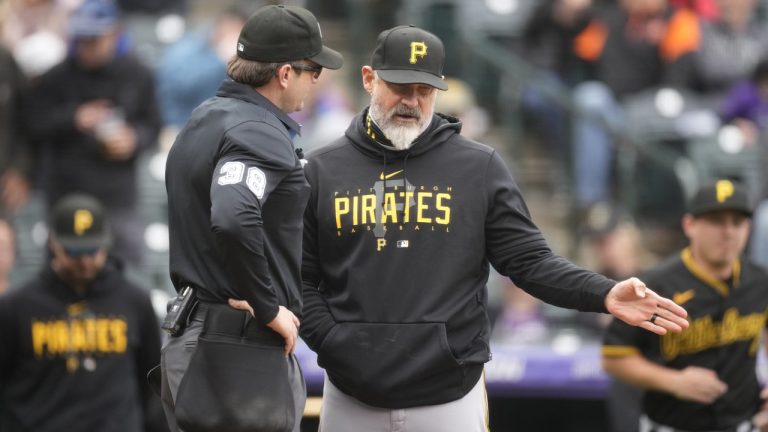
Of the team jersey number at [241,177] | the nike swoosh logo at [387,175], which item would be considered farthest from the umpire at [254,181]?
the nike swoosh logo at [387,175]

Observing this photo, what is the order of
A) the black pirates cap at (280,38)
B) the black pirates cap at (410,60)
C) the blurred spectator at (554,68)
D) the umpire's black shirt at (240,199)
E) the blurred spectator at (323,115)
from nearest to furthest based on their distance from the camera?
the umpire's black shirt at (240,199) → the black pirates cap at (280,38) → the black pirates cap at (410,60) → the blurred spectator at (323,115) → the blurred spectator at (554,68)

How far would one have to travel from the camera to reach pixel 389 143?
19.7 feet

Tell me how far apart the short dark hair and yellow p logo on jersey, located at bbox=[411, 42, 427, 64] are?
2.22 ft

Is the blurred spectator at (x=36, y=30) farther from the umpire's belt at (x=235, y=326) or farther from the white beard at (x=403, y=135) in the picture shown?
the umpire's belt at (x=235, y=326)

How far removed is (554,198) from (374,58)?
6.67 metres

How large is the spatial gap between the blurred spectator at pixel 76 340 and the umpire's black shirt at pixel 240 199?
8.96 ft

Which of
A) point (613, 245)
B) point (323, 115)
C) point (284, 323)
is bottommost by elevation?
point (613, 245)

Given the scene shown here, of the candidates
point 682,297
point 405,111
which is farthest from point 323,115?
point 405,111

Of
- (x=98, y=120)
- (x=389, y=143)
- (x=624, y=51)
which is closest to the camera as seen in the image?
(x=389, y=143)

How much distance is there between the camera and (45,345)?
26.2 ft

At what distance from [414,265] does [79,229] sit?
2892 millimetres

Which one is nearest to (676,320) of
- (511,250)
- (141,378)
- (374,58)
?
(511,250)

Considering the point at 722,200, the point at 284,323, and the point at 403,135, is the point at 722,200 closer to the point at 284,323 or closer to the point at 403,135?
the point at 403,135

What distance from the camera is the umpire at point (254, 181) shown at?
16.9 ft
